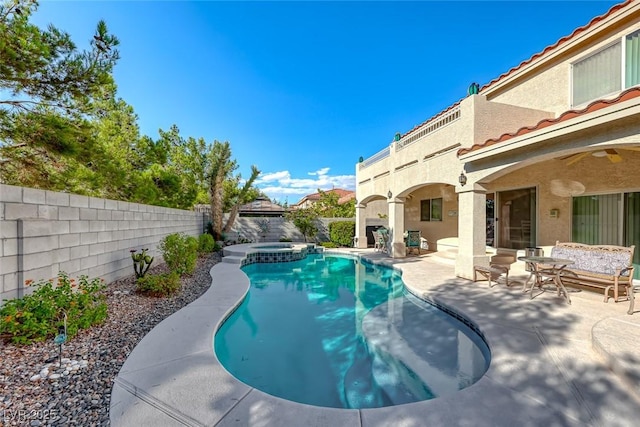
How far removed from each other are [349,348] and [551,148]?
23.1ft

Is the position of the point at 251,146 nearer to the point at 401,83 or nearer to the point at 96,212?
the point at 401,83

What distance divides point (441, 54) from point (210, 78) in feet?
42.4

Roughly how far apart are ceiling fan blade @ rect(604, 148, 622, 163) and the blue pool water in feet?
20.3

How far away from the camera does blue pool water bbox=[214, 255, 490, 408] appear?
427 centimetres

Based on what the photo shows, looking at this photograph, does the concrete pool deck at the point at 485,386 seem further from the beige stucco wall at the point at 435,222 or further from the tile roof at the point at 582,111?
the beige stucco wall at the point at 435,222

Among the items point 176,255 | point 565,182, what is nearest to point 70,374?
point 176,255

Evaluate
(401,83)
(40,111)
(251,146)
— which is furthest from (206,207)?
(401,83)

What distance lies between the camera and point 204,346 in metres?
4.79

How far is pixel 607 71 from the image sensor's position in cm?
775

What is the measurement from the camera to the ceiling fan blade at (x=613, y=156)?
730 centimetres

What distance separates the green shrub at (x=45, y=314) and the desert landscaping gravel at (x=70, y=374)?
0.51 ft

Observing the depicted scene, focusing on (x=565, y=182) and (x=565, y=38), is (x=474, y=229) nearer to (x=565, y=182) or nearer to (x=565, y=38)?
(x=565, y=182)

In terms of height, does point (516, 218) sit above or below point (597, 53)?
below

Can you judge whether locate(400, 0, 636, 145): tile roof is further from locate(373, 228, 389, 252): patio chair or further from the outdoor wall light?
locate(373, 228, 389, 252): patio chair
